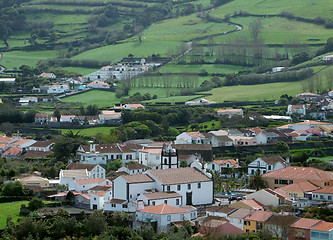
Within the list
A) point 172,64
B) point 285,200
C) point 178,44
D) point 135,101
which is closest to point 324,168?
point 285,200

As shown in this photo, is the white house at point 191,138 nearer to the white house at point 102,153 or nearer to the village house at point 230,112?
the white house at point 102,153

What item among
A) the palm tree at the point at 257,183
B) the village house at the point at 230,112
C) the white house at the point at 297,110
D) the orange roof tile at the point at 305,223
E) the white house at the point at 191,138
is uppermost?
the orange roof tile at the point at 305,223

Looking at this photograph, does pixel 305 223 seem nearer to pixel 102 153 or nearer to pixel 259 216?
pixel 259 216

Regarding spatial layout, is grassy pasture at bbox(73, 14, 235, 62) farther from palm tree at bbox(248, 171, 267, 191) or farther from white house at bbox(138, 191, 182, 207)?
white house at bbox(138, 191, 182, 207)

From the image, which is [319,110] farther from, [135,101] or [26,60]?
[26,60]

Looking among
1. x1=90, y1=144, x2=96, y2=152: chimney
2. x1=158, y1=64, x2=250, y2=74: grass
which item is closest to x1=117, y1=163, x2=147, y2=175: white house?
x1=90, y1=144, x2=96, y2=152: chimney

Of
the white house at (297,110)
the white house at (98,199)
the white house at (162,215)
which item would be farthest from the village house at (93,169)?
the white house at (297,110)
